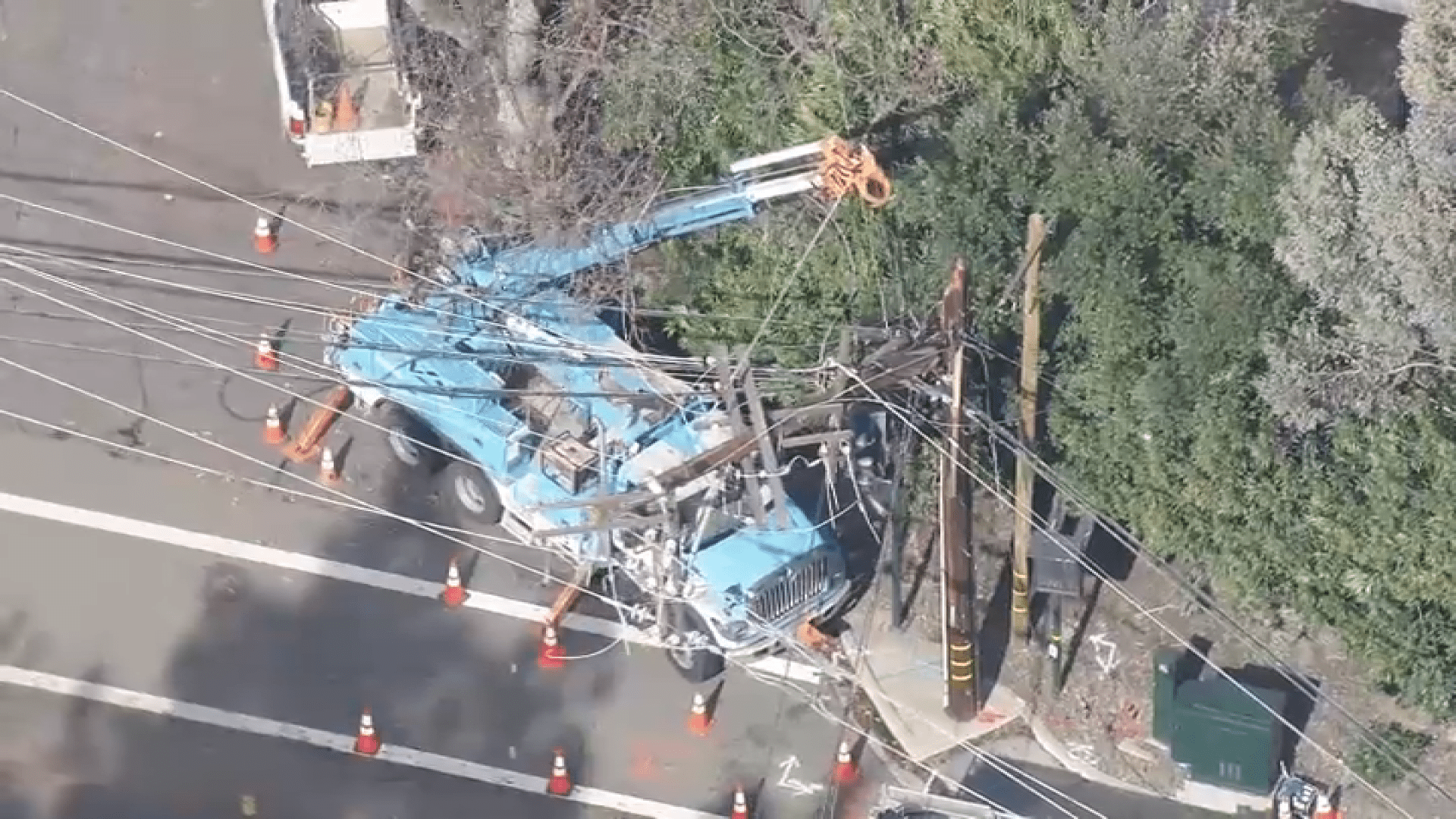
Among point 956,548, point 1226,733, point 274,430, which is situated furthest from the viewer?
point 274,430

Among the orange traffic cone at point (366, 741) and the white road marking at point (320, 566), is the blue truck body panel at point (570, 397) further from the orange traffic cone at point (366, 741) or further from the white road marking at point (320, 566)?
the orange traffic cone at point (366, 741)

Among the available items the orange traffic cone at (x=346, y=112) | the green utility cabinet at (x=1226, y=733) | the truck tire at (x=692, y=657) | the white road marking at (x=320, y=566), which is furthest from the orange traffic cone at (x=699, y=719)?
the orange traffic cone at (x=346, y=112)

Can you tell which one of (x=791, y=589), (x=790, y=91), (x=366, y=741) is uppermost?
(x=790, y=91)

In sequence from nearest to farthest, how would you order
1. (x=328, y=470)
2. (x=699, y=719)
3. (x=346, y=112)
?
(x=699, y=719), (x=328, y=470), (x=346, y=112)

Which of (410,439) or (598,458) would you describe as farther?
(410,439)

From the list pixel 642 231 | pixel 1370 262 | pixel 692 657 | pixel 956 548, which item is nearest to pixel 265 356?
pixel 642 231

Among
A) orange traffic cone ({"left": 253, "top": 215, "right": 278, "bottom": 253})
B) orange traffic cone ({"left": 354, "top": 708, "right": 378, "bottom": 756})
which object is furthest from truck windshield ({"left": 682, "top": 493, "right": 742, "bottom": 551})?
orange traffic cone ({"left": 253, "top": 215, "right": 278, "bottom": 253})

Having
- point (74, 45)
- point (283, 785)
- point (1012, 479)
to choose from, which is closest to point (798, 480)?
point (1012, 479)

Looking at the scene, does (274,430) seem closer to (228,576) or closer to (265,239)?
(228,576)
